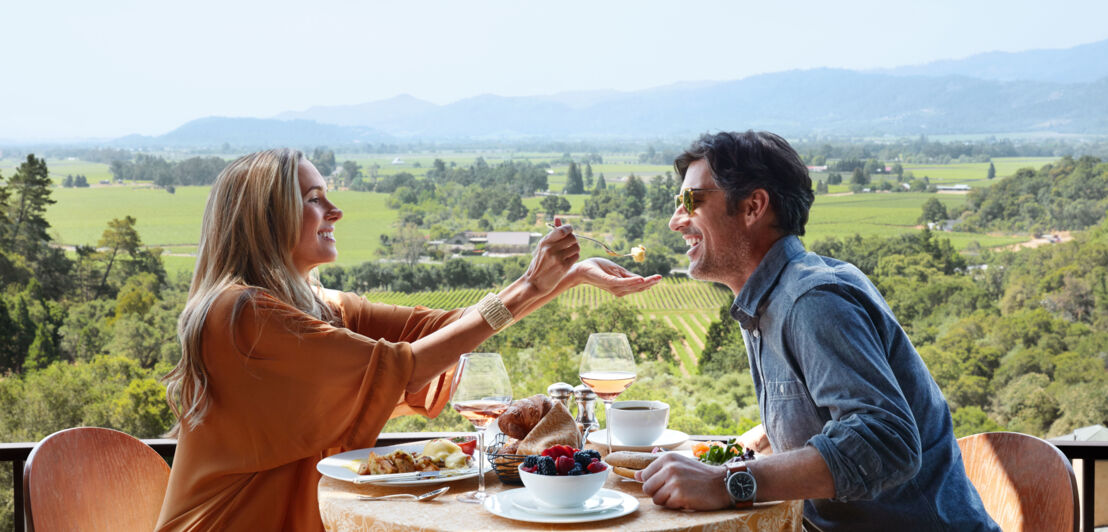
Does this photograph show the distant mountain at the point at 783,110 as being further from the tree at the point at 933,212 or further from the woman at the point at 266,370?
the woman at the point at 266,370

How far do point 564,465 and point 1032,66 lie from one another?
12212 millimetres

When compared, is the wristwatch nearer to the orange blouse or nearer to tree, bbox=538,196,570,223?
the orange blouse

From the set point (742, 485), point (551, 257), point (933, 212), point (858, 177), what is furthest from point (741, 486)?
point (933, 212)

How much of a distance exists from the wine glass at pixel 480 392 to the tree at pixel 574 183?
29.7 ft

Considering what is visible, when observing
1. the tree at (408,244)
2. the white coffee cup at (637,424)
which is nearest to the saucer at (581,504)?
the white coffee cup at (637,424)

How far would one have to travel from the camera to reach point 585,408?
2.03m

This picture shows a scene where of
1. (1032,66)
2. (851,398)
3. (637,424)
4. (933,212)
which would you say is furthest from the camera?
(1032,66)

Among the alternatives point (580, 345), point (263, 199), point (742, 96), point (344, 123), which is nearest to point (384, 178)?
point (344, 123)

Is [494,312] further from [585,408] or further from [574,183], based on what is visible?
[574,183]

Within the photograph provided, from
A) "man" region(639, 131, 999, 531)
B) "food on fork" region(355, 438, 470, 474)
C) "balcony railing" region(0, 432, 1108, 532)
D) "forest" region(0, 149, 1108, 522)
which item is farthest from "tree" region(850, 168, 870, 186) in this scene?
"food on fork" region(355, 438, 470, 474)

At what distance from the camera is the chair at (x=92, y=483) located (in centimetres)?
206

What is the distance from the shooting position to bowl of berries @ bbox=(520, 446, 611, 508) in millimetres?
1460

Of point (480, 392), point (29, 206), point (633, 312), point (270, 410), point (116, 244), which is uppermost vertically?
point (480, 392)

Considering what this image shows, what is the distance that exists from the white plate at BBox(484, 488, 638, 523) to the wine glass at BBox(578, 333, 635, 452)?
338 mm
